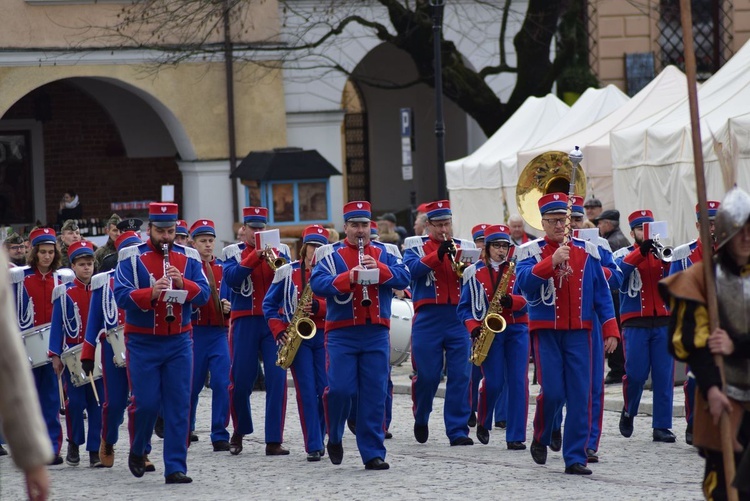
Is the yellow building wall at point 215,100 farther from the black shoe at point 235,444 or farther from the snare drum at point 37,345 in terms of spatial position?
the black shoe at point 235,444

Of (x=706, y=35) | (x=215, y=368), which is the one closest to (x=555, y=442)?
(x=215, y=368)

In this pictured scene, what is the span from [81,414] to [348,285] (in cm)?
270

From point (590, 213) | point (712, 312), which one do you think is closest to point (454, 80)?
point (590, 213)

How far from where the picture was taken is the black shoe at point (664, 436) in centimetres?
1183

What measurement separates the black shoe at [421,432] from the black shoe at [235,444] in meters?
1.38

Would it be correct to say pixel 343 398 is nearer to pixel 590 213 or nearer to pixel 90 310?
pixel 90 310

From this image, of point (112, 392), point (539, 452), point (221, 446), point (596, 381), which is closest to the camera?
point (596, 381)

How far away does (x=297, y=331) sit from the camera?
1158 cm

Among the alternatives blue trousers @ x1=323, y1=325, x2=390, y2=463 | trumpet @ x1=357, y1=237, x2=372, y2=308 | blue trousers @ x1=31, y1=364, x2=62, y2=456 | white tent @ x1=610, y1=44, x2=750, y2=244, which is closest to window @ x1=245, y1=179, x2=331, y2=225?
white tent @ x1=610, y1=44, x2=750, y2=244

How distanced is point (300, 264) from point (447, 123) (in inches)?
880

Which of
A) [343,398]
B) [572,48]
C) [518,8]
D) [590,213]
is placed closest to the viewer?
[343,398]

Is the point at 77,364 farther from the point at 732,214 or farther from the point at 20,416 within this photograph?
the point at 20,416

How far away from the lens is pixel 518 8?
28312 mm

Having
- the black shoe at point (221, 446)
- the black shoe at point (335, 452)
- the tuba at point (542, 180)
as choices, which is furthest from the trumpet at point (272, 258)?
the tuba at point (542, 180)
